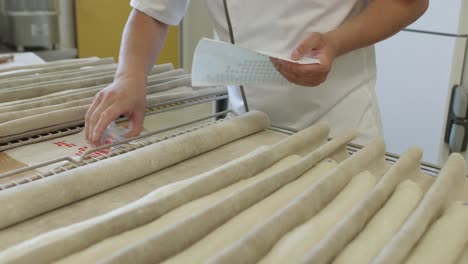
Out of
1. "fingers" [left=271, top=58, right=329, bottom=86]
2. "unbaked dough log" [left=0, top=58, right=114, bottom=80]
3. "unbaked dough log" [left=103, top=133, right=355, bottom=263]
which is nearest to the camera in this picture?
"unbaked dough log" [left=103, top=133, right=355, bottom=263]

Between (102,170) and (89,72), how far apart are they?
52 cm

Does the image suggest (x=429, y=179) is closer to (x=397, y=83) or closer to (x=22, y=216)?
(x=22, y=216)

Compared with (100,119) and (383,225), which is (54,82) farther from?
(383,225)

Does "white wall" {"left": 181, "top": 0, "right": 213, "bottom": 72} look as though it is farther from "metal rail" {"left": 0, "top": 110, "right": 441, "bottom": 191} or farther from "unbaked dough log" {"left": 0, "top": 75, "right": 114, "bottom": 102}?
"metal rail" {"left": 0, "top": 110, "right": 441, "bottom": 191}

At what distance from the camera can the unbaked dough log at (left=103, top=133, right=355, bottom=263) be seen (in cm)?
41

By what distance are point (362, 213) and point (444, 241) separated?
7 centimetres

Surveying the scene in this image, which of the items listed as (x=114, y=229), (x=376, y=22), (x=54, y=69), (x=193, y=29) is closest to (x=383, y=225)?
(x=114, y=229)

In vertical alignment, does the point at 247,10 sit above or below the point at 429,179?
above

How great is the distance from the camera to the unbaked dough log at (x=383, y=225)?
44 cm

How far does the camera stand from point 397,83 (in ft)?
5.84

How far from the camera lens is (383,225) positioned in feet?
1.60

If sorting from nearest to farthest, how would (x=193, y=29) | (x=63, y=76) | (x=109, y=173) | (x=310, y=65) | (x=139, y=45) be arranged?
(x=109, y=173) → (x=310, y=65) → (x=139, y=45) → (x=63, y=76) → (x=193, y=29)

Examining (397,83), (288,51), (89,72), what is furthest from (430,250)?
(397,83)

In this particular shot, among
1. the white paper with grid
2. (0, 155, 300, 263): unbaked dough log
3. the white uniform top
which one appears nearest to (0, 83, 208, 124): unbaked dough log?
the white uniform top
